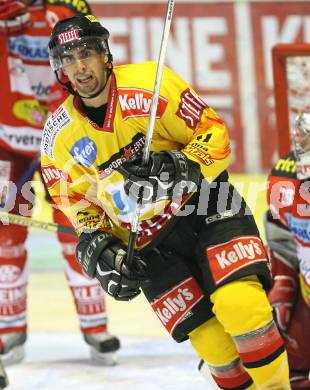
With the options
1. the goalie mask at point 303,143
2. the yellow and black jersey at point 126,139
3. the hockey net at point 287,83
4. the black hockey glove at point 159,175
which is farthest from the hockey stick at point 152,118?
the hockey net at point 287,83

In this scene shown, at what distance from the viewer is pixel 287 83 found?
4.68m

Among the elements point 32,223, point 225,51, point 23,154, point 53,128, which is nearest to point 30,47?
point 23,154

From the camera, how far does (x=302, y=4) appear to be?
22.8ft

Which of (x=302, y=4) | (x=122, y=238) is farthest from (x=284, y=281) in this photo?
(x=302, y=4)

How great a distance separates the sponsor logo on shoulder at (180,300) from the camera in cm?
339

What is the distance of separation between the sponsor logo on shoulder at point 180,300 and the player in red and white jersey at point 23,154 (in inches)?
40.8

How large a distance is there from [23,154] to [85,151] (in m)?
1.14

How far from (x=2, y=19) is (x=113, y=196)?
124cm

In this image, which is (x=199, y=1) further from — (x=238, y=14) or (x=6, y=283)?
(x=6, y=283)

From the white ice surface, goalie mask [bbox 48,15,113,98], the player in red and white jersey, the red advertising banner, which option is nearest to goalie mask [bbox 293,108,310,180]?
goalie mask [bbox 48,15,113,98]

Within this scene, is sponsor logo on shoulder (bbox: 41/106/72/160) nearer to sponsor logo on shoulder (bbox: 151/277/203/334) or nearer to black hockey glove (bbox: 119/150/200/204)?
black hockey glove (bbox: 119/150/200/204)

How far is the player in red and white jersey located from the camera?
14.6ft

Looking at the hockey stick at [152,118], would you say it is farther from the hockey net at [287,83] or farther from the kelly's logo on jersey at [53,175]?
the hockey net at [287,83]
